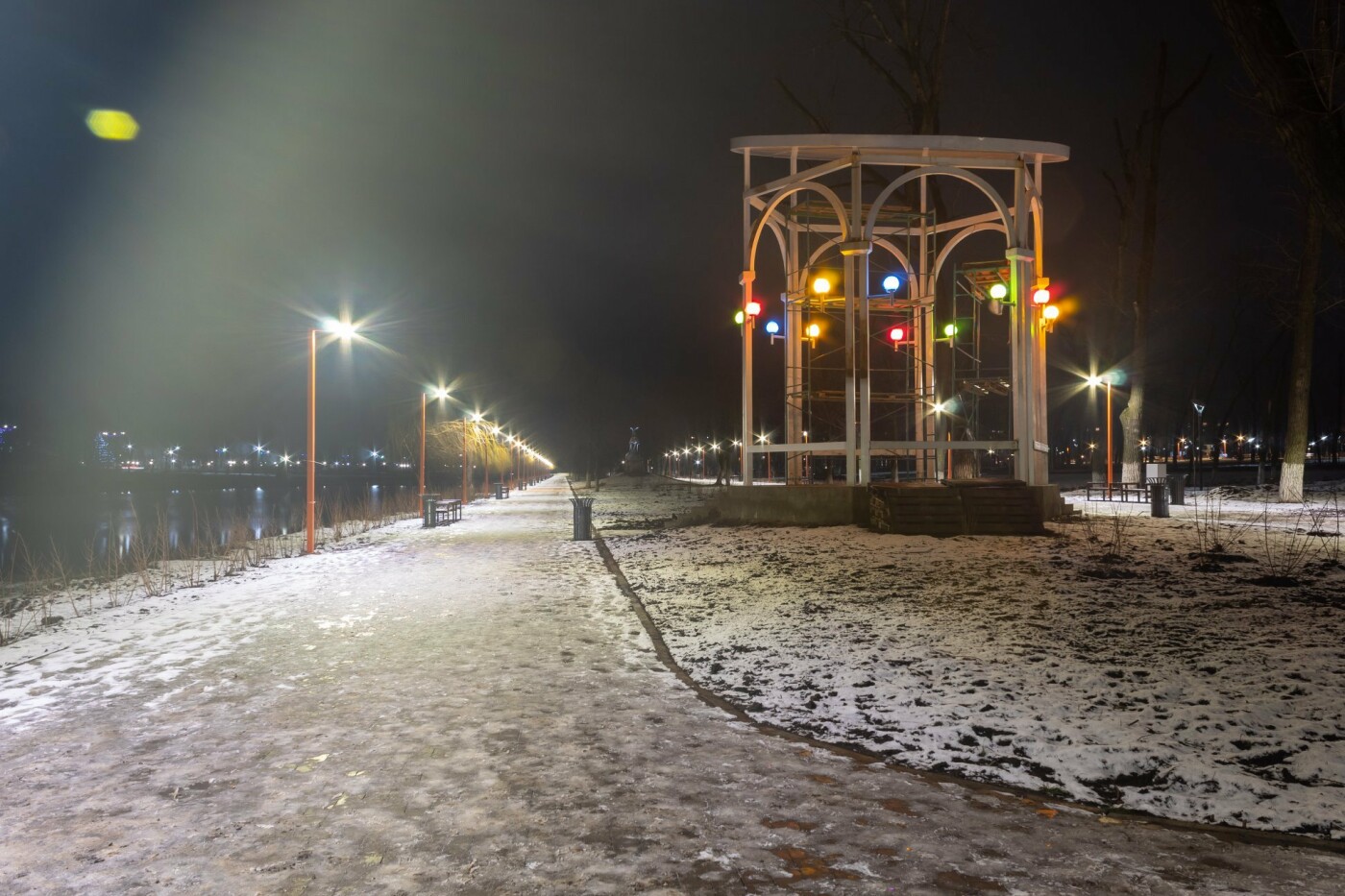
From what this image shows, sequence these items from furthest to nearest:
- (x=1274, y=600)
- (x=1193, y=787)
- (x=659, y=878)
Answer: (x=1274, y=600), (x=1193, y=787), (x=659, y=878)

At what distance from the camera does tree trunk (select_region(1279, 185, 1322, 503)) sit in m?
24.4

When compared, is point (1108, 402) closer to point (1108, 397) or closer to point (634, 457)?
point (1108, 397)

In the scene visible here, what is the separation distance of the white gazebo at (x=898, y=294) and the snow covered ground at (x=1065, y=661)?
4.79 meters

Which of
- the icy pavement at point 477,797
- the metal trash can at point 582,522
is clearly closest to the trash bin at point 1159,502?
the metal trash can at point 582,522

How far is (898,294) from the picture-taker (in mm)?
21078

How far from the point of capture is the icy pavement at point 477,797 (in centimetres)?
359

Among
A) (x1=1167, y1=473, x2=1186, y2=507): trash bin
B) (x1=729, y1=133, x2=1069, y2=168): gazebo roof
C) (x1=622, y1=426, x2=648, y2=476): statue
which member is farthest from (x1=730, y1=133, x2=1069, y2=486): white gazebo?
(x1=622, y1=426, x2=648, y2=476): statue

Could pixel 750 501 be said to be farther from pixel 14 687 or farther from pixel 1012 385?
pixel 14 687

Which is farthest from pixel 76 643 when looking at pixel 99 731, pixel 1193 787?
pixel 1193 787

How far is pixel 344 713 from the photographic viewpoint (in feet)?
19.8

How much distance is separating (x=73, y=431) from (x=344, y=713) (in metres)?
108

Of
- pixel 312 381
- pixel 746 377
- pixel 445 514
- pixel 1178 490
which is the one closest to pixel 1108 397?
pixel 1178 490

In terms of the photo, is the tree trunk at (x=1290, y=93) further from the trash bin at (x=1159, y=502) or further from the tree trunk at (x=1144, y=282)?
the tree trunk at (x=1144, y=282)

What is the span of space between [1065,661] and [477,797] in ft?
15.7
